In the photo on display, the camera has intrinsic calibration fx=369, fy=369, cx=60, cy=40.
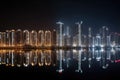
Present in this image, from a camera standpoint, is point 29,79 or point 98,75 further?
point 98,75

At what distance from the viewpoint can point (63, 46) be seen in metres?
60.0

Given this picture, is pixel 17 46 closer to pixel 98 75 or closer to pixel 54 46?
pixel 54 46

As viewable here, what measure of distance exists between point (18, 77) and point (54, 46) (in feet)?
155

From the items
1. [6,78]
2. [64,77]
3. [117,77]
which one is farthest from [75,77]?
[6,78]

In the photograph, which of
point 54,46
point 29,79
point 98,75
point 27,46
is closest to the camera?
point 29,79

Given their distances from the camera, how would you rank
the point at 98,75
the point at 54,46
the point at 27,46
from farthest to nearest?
the point at 54,46 → the point at 27,46 → the point at 98,75

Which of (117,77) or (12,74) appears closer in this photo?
(117,77)

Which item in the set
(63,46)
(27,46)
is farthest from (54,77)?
(63,46)

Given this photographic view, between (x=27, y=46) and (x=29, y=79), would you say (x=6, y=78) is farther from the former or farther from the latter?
(x=27, y=46)

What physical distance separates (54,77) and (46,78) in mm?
323

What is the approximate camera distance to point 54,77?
1193 cm

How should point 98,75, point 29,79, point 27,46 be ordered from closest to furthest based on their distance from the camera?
point 29,79, point 98,75, point 27,46

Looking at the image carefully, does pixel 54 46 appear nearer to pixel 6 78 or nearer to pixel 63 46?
pixel 63 46

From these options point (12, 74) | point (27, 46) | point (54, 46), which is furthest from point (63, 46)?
point (12, 74)
